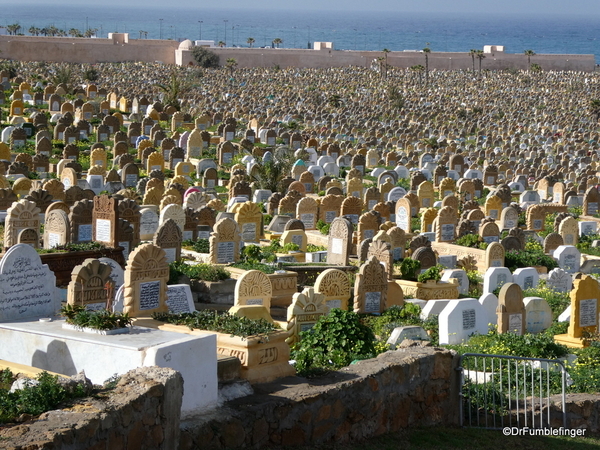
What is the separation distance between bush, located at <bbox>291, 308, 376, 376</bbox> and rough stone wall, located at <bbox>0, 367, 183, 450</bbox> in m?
3.40

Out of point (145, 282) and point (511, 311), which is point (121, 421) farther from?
point (511, 311)

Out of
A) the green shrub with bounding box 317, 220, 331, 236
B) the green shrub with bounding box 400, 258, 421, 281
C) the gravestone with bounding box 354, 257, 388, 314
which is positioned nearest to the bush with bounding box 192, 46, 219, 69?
the green shrub with bounding box 317, 220, 331, 236

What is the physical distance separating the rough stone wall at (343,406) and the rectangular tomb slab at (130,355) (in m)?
0.26

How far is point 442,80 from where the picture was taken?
71.6 metres

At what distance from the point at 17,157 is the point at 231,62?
148ft

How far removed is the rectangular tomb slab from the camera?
805cm

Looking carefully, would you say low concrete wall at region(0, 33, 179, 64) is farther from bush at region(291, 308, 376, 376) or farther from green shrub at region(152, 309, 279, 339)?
green shrub at region(152, 309, 279, 339)

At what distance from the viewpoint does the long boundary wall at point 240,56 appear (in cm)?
6625

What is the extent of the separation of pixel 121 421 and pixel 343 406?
8.76 ft

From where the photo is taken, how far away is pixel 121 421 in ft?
22.2

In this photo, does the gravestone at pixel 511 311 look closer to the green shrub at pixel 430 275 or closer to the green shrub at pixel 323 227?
the green shrub at pixel 430 275

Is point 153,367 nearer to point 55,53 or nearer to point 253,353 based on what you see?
point 253,353

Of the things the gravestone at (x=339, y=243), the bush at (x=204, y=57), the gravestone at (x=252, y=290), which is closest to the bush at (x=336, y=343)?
the gravestone at (x=252, y=290)

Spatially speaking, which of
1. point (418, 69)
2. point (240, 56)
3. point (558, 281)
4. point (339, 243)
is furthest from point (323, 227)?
point (418, 69)
